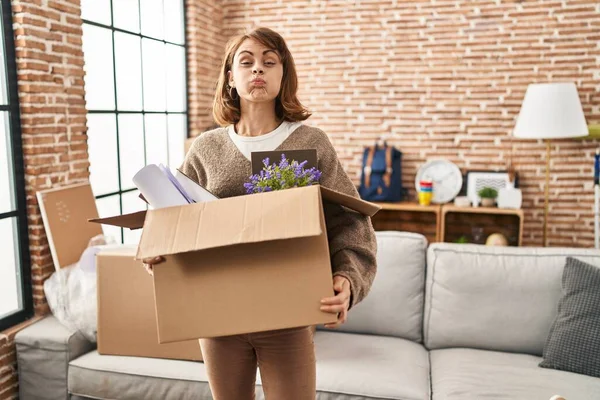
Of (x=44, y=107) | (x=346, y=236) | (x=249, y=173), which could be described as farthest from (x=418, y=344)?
(x=44, y=107)

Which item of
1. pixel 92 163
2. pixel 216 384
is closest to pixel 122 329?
pixel 216 384

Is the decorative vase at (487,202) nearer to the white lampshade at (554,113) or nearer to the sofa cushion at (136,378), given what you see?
the white lampshade at (554,113)

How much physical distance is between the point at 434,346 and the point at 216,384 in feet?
4.36

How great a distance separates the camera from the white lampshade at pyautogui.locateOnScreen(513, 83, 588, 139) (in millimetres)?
4004

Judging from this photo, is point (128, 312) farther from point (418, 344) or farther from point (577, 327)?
point (577, 327)

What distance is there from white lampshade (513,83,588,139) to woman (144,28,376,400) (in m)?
3.09

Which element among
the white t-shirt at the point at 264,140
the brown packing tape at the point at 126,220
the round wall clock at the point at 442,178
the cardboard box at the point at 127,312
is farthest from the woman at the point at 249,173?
the round wall clock at the point at 442,178

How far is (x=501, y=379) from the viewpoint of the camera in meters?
2.11

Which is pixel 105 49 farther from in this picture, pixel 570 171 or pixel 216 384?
pixel 570 171

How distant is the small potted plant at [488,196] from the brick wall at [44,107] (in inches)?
119

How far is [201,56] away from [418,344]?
3203 mm

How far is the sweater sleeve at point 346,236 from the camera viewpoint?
4.42 ft

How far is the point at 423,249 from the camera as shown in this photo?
2604mm

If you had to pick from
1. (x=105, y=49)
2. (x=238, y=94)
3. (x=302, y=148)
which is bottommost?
(x=302, y=148)
